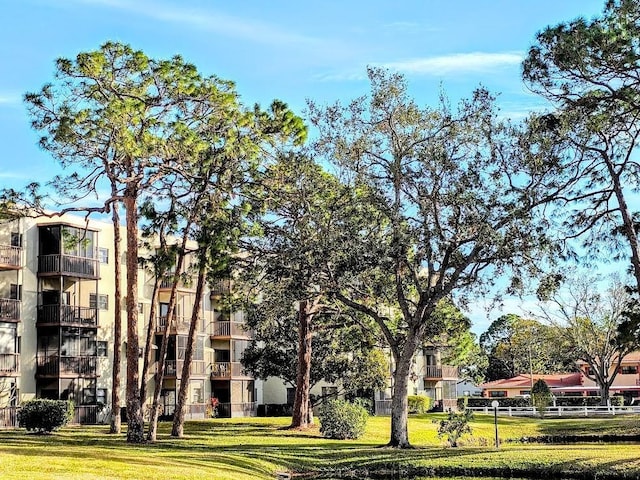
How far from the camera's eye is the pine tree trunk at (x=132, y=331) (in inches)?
1126

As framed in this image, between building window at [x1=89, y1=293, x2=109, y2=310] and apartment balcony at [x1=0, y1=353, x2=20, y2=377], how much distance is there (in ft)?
20.1

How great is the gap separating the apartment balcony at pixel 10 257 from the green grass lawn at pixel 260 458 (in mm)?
10810

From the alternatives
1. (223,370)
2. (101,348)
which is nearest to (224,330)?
(223,370)

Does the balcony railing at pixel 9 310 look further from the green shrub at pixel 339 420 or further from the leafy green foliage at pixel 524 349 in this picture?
the leafy green foliage at pixel 524 349

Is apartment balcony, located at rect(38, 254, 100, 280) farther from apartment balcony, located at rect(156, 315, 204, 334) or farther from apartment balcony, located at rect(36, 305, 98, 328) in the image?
apartment balcony, located at rect(156, 315, 204, 334)

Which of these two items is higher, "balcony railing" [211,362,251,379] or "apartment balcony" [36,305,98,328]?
"apartment balcony" [36,305,98,328]

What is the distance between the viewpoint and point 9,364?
43.2 metres

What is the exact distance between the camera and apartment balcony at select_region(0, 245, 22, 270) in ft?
142

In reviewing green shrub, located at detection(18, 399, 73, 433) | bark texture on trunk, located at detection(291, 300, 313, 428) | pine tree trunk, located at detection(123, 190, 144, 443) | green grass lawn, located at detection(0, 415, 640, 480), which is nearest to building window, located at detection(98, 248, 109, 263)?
green grass lawn, located at detection(0, 415, 640, 480)

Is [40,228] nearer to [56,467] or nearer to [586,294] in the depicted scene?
[56,467]

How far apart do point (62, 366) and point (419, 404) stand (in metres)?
26.4

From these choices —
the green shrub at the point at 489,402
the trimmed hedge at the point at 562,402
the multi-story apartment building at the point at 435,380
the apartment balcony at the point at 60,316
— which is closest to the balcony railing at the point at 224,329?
the apartment balcony at the point at 60,316

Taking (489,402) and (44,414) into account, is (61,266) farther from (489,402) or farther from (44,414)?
(489,402)

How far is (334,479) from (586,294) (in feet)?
139
